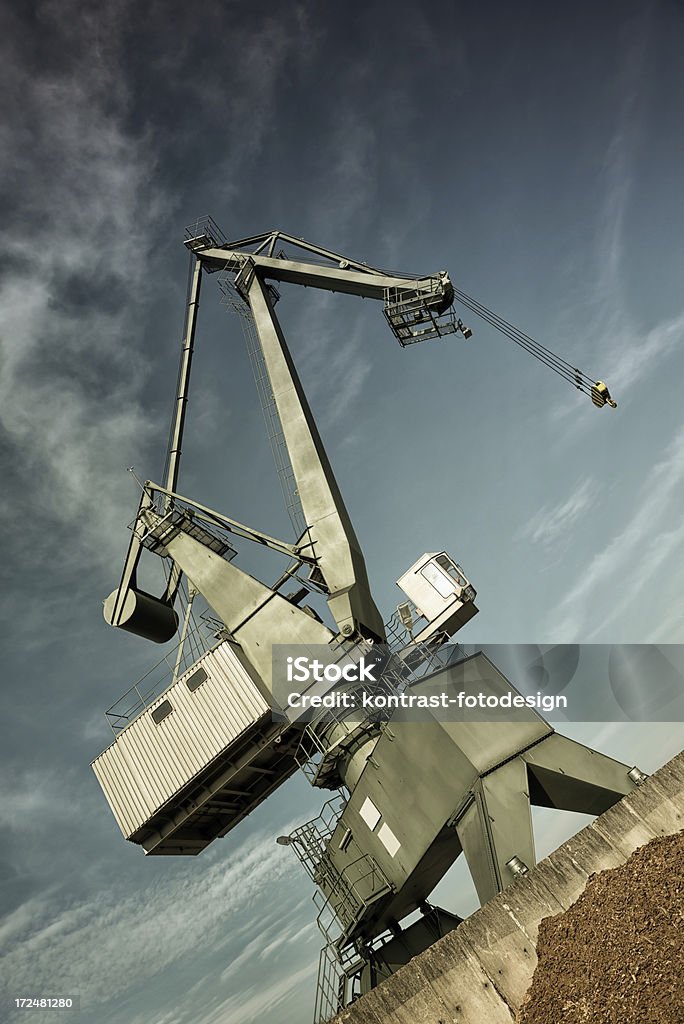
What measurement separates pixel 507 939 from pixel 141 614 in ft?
45.1

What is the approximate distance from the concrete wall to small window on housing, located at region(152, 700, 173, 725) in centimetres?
877

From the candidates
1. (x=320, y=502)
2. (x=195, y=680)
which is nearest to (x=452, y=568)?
(x=320, y=502)

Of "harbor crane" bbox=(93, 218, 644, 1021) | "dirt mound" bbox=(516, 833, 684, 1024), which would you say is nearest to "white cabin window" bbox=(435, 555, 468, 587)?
"harbor crane" bbox=(93, 218, 644, 1021)

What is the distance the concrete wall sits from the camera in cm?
776

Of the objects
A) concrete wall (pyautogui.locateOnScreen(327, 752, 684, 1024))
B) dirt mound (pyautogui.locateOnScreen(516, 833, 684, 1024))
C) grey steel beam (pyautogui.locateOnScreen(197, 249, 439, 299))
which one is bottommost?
dirt mound (pyautogui.locateOnScreen(516, 833, 684, 1024))

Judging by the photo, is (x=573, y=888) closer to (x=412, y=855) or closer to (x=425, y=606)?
(x=412, y=855)

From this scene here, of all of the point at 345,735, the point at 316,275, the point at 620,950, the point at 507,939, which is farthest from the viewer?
the point at 316,275

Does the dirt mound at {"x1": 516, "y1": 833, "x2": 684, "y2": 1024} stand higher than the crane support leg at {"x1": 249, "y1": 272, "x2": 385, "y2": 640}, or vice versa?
the crane support leg at {"x1": 249, "y1": 272, "x2": 385, "y2": 640}

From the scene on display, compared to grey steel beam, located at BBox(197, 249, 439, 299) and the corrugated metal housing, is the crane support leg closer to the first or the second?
grey steel beam, located at BBox(197, 249, 439, 299)

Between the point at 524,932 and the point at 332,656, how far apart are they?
7.92 meters

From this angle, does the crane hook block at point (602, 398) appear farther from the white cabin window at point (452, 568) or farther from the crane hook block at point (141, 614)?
the crane hook block at point (141, 614)

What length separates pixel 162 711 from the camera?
1581 cm

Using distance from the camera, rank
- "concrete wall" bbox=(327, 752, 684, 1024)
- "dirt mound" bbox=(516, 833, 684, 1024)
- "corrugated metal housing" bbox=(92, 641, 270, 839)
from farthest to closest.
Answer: "corrugated metal housing" bbox=(92, 641, 270, 839)
"concrete wall" bbox=(327, 752, 684, 1024)
"dirt mound" bbox=(516, 833, 684, 1024)

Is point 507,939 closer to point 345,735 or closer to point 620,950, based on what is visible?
point 620,950
